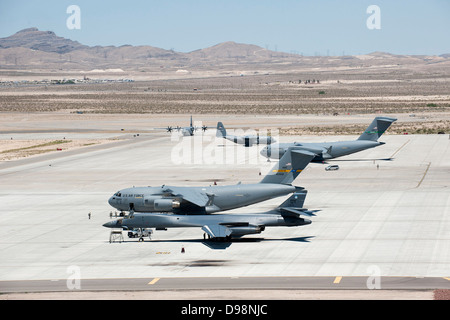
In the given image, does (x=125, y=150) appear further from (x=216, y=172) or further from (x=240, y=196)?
(x=240, y=196)

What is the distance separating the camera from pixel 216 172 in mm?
89562

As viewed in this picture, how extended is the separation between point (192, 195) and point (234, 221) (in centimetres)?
576

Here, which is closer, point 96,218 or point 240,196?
point 240,196

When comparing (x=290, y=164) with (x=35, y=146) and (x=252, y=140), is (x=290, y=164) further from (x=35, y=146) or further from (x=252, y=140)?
(x=35, y=146)

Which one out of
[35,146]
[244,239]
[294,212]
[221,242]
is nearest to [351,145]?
[244,239]

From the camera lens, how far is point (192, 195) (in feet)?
183

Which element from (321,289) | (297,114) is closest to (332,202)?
(321,289)

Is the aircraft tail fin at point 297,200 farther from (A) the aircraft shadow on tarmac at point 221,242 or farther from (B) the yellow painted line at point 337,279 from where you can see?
(B) the yellow painted line at point 337,279

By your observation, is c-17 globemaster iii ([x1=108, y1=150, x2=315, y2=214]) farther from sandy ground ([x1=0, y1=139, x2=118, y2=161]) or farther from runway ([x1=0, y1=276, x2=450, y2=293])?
sandy ground ([x1=0, y1=139, x2=118, y2=161])

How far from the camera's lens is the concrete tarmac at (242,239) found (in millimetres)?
43816

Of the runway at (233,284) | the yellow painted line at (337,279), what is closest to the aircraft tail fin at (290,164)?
the runway at (233,284)

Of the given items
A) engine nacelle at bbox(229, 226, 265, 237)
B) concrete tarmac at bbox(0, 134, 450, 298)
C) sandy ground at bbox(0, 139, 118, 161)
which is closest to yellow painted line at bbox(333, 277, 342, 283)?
concrete tarmac at bbox(0, 134, 450, 298)

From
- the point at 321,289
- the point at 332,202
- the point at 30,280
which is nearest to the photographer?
the point at 321,289

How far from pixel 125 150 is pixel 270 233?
65871 millimetres
